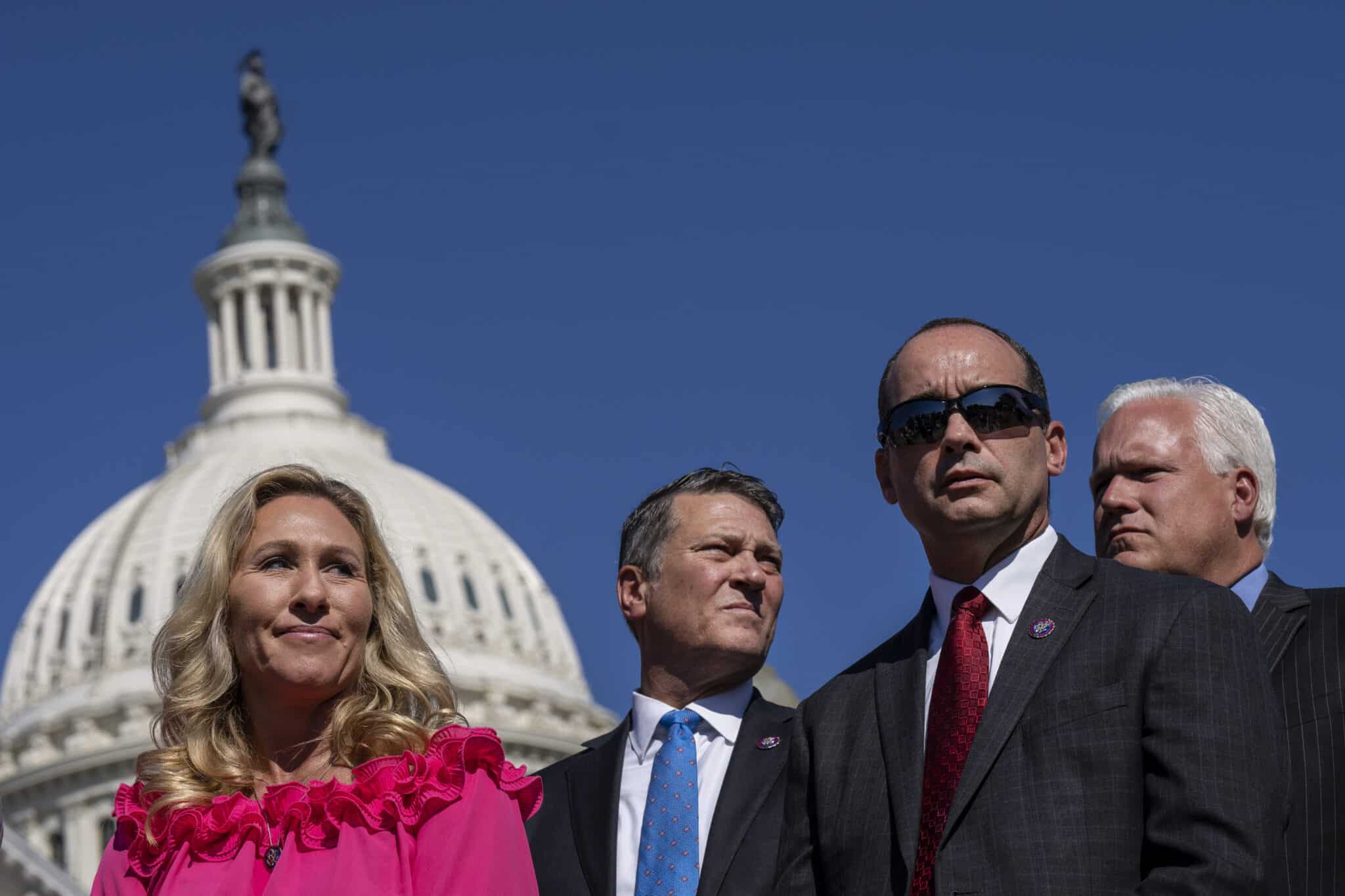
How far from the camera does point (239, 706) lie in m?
7.81

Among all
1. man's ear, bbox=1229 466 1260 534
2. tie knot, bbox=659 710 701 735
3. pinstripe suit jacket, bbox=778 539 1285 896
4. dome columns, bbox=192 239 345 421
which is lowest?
pinstripe suit jacket, bbox=778 539 1285 896

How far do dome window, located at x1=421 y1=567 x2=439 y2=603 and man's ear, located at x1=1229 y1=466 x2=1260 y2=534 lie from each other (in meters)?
90.3

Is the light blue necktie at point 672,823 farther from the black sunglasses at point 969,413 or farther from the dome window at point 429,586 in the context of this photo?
the dome window at point 429,586

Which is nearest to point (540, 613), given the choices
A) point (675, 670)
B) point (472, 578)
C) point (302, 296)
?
point (472, 578)

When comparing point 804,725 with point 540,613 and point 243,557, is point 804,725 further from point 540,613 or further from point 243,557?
point 540,613

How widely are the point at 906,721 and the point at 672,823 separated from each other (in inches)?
55.5

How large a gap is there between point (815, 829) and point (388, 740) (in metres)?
1.23

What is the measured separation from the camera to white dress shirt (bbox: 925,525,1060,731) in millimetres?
7664

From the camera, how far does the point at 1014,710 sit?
290 inches

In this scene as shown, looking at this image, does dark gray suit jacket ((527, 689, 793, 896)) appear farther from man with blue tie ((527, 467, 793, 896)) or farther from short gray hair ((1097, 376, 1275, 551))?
short gray hair ((1097, 376, 1275, 551))

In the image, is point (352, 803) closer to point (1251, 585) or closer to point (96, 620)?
point (1251, 585)

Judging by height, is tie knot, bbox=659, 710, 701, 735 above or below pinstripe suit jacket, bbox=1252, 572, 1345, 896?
above

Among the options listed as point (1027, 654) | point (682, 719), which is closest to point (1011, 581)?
point (1027, 654)

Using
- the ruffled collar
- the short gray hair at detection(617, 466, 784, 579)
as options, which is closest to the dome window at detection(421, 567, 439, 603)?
the short gray hair at detection(617, 466, 784, 579)
